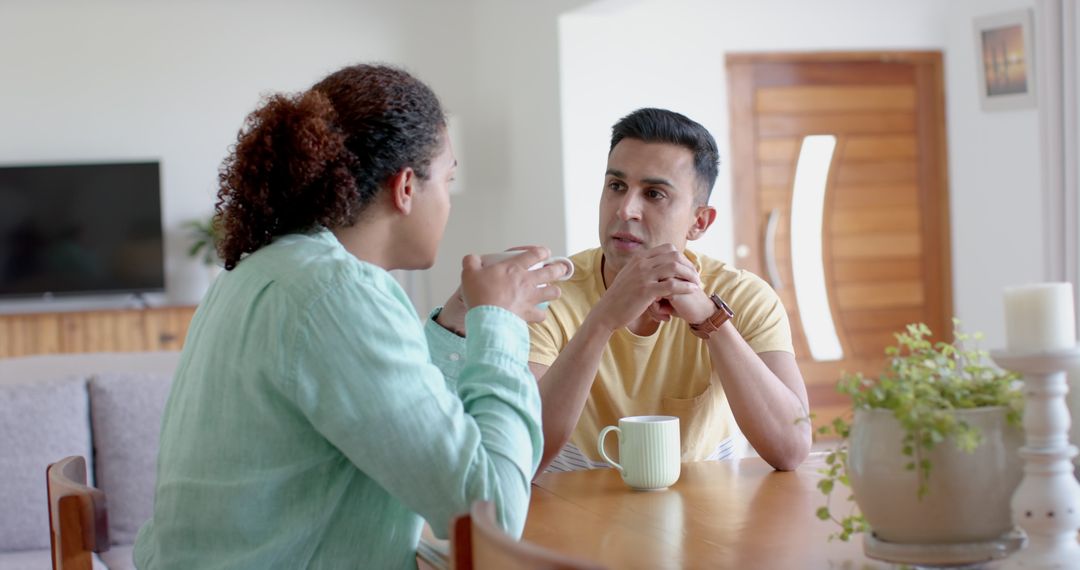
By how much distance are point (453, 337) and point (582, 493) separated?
0.98 feet

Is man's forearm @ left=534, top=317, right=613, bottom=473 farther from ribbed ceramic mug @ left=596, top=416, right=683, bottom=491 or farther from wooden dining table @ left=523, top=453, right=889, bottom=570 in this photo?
ribbed ceramic mug @ left=596, top=416, right=683, bottom=491

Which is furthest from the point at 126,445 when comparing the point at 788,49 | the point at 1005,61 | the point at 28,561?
the point at 1005,61

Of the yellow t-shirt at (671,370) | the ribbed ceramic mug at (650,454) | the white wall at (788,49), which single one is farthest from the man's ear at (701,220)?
the white wall at (788,49)

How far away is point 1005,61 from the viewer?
17.9 feet

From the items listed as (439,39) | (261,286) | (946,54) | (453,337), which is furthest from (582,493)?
(439,39)

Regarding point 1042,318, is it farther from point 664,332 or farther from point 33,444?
point 33,444

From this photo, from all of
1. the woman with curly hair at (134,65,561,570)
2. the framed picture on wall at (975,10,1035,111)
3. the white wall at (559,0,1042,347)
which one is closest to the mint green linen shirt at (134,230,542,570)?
the woman with curly hair at (134,65,561,570)

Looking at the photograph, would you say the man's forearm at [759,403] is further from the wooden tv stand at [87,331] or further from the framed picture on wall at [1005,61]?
the wooden tv stand at [87,331]

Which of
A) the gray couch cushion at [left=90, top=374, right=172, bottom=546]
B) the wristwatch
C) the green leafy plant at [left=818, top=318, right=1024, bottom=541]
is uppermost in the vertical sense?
the wristwatch

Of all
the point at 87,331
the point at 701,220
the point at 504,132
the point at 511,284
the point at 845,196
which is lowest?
the point at 87,331

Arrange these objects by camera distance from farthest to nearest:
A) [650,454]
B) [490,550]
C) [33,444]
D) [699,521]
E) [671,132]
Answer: [33,444]
[671,132]
[650,454]
[699,521]
[490,550]

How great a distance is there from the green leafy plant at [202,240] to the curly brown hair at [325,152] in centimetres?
486

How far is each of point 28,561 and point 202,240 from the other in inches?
149

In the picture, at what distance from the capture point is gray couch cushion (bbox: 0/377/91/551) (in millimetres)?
2846
